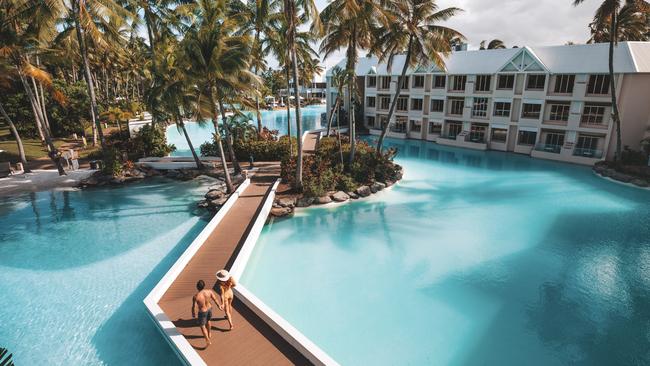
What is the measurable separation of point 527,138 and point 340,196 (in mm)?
27415

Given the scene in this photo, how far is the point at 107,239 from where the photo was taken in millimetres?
18000

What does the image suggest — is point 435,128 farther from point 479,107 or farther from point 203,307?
point 203,307

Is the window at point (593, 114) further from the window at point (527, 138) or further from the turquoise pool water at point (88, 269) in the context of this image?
the turquoise pool water at point (88, 269)

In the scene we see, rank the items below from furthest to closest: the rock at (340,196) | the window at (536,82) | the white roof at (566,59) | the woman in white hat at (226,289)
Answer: the window at (536,82) → the white roof at (566,59) → the rock at (340,196) → the woman in white hat at (226,289)

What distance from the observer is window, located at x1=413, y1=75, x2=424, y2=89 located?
4588 cm

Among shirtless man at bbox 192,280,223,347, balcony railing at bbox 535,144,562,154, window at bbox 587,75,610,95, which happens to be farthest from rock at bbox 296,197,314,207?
window at bbox 587,75,610,95

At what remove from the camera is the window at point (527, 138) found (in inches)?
1510

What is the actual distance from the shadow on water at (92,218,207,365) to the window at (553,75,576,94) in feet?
132

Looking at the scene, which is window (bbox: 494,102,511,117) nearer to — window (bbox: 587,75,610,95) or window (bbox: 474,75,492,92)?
window (bbox: 474,75,492,92)

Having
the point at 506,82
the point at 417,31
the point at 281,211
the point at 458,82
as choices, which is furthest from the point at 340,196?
the point at 458,82

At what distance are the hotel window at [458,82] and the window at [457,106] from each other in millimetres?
1486

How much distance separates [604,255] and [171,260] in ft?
68.9

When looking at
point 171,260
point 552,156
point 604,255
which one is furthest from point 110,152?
point 552,156

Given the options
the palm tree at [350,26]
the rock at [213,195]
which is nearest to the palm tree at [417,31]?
the palm tree at [350,26]
